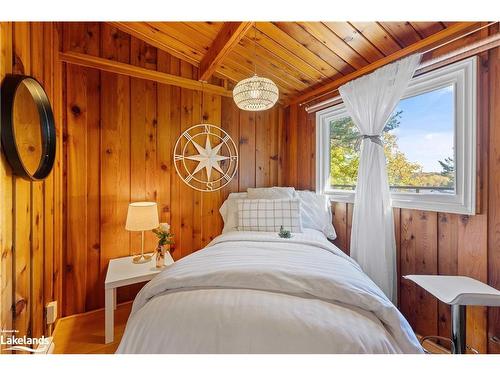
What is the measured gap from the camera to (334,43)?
67.5 inches

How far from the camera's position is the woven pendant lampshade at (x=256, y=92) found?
1508mm

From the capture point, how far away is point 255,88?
4.94ft

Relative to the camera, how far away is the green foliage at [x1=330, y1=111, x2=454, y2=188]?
1.56 meters

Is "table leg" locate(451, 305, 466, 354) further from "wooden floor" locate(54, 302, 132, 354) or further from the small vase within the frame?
"wooden floor" locate(54, 302, 132, 354)

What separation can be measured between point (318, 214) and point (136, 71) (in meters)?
2.16

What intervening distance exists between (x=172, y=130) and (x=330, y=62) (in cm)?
159

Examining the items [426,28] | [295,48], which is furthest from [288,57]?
[426,28]

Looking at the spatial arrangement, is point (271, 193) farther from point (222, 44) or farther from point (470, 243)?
point (470, 243)

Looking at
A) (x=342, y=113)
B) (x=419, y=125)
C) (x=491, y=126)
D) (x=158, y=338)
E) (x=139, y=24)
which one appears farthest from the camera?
(x=342, y=113)

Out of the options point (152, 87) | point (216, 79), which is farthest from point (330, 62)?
point (152, 87)

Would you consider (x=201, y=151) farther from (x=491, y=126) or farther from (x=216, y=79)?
(x=491, y=126)

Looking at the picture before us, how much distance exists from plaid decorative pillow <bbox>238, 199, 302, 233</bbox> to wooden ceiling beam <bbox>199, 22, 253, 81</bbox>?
1.30 metres

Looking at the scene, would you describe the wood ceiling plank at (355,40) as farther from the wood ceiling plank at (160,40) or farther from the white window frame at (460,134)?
the wood ceiling plank at (160,40)

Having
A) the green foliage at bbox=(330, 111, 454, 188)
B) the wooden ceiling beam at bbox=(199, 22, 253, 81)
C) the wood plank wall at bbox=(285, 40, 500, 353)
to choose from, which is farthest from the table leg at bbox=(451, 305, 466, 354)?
the wooden ceiling beam at bbox=(199, 22, 253, 81)
